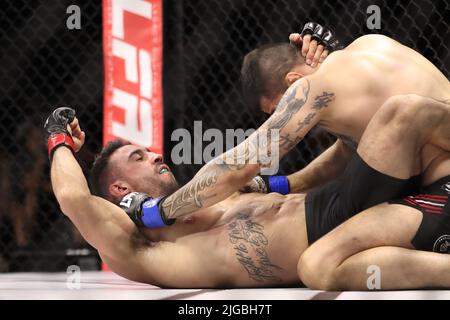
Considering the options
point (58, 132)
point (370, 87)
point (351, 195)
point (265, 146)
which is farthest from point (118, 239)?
point (370, 87)

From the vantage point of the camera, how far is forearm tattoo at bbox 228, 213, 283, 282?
1.68 metres

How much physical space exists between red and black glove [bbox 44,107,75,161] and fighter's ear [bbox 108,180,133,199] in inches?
6.6

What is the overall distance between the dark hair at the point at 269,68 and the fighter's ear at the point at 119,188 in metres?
0.43

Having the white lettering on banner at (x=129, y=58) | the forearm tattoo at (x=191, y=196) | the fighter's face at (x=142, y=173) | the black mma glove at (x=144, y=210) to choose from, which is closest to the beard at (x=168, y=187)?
the fighter's face at (x=142, y=173)

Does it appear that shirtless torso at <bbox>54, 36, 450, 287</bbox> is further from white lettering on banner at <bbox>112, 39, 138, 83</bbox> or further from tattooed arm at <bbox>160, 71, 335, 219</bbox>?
white lettering on banner at <bbox>112, 39, 138, 83</bbox>

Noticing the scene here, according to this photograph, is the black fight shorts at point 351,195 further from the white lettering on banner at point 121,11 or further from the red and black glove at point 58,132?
the white lettering on banner at point 121,11

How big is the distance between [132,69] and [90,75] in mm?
443

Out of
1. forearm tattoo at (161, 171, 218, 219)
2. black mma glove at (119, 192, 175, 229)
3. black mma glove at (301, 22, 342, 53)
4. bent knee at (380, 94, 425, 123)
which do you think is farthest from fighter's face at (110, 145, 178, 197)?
bent knee at (380, 94, 425, 123)

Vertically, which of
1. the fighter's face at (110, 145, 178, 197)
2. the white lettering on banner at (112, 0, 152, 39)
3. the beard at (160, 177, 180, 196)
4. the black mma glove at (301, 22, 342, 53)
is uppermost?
the white lettering on banner at (112, 0, 152, 39)

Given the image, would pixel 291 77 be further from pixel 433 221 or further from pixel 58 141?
pixel 58 141

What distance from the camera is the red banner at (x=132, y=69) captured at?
289cm

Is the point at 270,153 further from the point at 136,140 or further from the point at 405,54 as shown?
the point at 136,140

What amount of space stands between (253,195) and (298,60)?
40 cm

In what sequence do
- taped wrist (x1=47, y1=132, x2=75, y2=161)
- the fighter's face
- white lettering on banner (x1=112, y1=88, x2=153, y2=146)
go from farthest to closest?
white lettering on banner (x1=112, y1=88, x2=153, y2=146)
the fighter's face
taped wrist (x1=47, y1=132, x2=75, y2=161)
